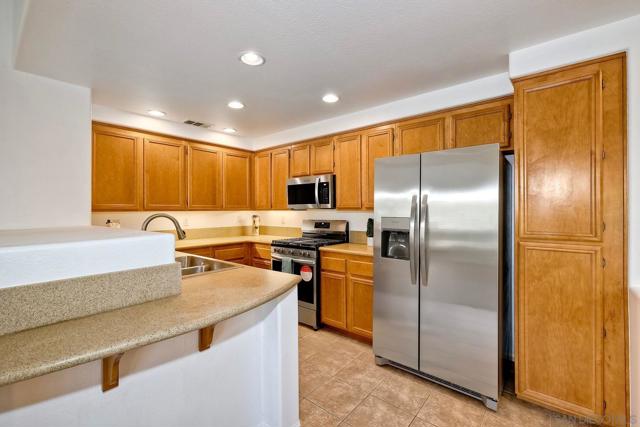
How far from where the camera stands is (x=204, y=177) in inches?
158

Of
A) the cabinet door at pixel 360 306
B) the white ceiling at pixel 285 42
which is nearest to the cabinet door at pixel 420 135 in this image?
the white ceiling at pixel 285 42

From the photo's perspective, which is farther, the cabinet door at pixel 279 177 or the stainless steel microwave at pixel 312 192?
the cabinet door at pixel 279 177

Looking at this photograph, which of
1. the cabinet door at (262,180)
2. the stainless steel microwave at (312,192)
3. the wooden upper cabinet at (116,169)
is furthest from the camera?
the cabinet door at (262,180)

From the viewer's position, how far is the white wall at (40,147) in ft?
7.23

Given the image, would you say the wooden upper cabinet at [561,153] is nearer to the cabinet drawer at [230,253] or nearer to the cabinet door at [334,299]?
the cabinet door at [334,299]

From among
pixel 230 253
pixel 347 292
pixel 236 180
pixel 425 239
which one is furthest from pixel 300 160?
pixel 425 239

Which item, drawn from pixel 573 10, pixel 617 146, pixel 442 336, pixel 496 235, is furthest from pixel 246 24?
pixel 442 336

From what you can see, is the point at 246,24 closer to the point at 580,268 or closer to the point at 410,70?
the point at 410,70

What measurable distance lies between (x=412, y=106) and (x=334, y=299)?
2.10m

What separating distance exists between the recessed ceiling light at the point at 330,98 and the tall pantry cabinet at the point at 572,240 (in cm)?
147

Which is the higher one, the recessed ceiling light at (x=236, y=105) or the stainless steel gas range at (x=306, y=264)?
the recessed ceiling light at (x=236, y=105)

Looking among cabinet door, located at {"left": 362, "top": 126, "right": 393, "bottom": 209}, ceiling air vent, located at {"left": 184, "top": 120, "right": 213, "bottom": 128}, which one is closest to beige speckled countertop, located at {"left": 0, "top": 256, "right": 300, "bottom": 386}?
cabinet door, located at {"left": 362, "top": 126, "right": 393, "bottom": 209}

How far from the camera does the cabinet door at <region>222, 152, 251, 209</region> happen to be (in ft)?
14.0

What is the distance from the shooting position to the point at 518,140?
208 centimetres
